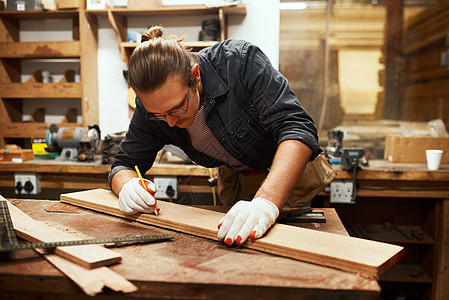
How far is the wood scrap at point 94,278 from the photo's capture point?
80 cm

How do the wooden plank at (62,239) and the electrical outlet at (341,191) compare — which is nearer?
the wooden plank at (62,239)

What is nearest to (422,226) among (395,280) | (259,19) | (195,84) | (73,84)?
(395,280)

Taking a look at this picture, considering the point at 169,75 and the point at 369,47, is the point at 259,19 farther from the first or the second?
the point at 169,75

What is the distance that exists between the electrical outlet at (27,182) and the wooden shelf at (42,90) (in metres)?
0.74

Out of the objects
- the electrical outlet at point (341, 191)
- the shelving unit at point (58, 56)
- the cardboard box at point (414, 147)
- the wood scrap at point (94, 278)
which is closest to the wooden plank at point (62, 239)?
the wood scrap at point (94, 278)

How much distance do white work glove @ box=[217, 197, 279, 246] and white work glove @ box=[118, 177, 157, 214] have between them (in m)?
0.35

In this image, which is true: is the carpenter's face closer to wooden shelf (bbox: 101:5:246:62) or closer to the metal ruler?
the metal ruler

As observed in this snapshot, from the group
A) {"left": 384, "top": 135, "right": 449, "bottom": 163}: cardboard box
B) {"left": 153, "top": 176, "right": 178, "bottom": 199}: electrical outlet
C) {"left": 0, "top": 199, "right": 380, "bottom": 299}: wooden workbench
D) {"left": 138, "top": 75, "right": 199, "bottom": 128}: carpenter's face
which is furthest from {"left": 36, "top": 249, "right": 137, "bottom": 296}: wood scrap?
{"left": 384, "top": 135, "right": 449, "bottom": 163}: cardboard box

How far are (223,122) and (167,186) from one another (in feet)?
3.87

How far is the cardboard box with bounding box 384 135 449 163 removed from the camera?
276cm

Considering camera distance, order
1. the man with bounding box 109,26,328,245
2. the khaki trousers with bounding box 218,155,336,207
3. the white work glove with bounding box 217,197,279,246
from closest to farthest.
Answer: the white work glove with bounding box 217,197,279,246, the man with bounding box 109,26,328,245, the khaki trousers with bounding box 218,155,336,207

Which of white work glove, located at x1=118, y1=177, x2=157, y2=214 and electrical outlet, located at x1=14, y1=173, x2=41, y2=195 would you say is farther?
electrical outlet, located at x1=14, y1=173, x2=41, y2=195

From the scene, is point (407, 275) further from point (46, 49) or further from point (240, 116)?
point (46, 49)

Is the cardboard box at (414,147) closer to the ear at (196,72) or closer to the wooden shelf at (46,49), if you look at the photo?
the ear at (196,72)
